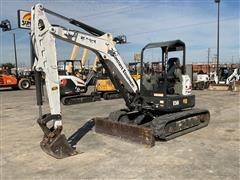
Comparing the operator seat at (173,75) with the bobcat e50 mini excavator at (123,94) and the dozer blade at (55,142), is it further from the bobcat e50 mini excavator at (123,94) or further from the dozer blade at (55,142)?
the dozer blade at (55,142)

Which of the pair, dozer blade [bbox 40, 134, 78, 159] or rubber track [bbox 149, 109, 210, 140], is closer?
dozer blade [bbox 40, 134, 78, 159]

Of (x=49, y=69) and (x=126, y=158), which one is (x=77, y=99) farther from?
(x=126, y=158)

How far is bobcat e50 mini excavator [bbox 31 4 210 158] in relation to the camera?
21.9 ft

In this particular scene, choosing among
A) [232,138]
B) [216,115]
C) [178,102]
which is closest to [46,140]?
[178,102]

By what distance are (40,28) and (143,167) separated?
3.52 metres

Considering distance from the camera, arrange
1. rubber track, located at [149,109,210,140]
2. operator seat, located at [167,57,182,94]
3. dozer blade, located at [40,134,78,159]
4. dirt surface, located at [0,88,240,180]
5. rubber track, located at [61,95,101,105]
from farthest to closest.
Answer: rubber track, located at [61,95,101,105] → operator seat, located at [167,57,182,94] → rubber track, located at [149,109,210,140] → dozer blade, located at [40,134,78,159] → dirt surface, located at [0,88,240,180]

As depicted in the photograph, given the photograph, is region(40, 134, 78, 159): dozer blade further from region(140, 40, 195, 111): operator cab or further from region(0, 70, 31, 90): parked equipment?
region(0, 70, 31, 90): parked equipment

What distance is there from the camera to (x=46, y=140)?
6758 mm

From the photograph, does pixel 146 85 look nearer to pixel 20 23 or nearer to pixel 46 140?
pixel 46 140

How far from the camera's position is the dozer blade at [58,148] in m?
6.58

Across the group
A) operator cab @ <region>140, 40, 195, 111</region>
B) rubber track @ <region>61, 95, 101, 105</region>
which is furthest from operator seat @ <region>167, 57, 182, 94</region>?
rubber track @ <region>61, 95, 101, 105</region>

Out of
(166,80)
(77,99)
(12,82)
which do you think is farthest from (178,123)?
(12,82)

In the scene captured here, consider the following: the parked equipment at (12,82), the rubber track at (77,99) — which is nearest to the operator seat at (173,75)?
the rubber track at (77,99)

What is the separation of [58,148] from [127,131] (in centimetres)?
188
